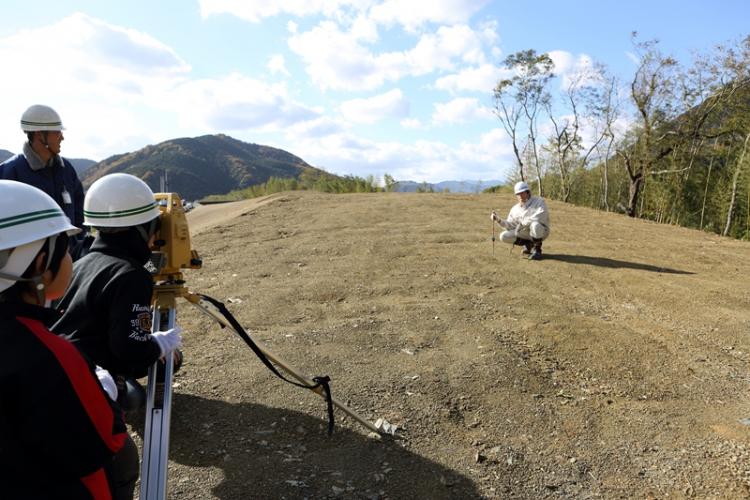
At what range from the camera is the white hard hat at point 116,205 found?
2.22 m

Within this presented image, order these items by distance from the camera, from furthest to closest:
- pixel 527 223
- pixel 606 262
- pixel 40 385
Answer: pixel 527 223 → pixel 606 262 → pixel 40 385

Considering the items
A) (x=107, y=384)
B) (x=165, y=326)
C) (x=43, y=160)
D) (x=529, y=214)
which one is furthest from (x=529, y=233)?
(x=107, y=384)

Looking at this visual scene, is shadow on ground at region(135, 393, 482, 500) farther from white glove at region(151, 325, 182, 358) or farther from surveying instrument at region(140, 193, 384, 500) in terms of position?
white glove at region(151, 325, 182, 358)

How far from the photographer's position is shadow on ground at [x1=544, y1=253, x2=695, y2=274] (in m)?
6.73

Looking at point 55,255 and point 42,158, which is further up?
point 42,158

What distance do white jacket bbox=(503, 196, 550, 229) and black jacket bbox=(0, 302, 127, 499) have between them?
21.6 feet

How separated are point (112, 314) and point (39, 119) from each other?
6.31 ft

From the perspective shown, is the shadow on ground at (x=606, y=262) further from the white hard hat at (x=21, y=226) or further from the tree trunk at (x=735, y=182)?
the tree trunk at (x=735, y=182)

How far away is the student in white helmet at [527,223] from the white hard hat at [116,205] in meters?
5.53

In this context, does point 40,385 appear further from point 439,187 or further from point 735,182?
point 439,187

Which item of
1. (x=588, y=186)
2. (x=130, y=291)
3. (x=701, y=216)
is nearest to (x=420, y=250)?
(x=130, y=291)

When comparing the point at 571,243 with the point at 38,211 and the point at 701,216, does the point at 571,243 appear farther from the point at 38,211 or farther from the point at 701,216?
the point at 701,216

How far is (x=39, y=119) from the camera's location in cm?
320

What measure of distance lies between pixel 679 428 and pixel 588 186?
25072mm
